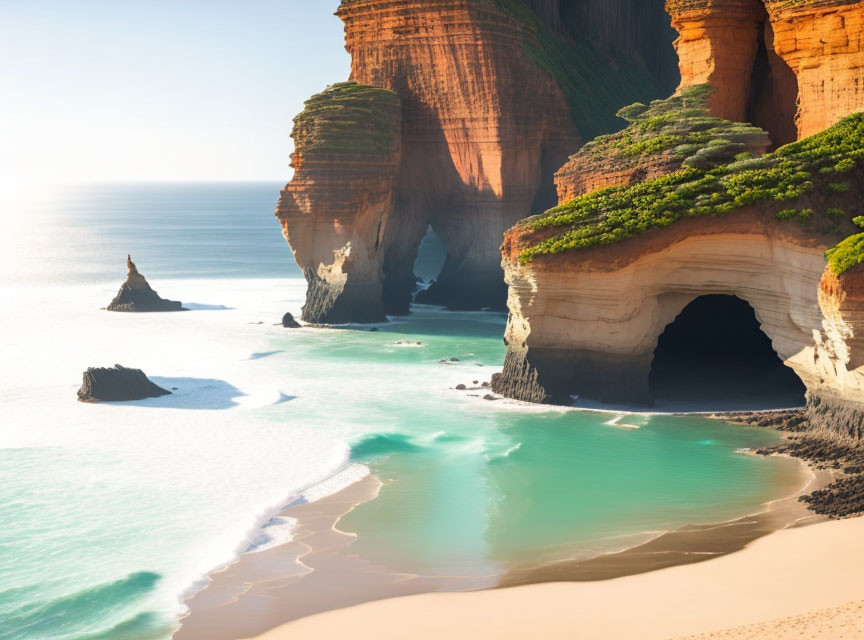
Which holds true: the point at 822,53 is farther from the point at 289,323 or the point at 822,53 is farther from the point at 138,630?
the point at 289,323

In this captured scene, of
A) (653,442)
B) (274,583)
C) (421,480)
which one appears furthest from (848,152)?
(274,583)

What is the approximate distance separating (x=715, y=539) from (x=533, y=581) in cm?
405

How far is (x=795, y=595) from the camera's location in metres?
16.6

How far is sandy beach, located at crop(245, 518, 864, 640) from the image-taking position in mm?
15570

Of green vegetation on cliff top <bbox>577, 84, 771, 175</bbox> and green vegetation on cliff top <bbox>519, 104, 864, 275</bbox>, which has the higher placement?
green vegetation on cliff top <bbox>577, 84, 771, 175</bbox>

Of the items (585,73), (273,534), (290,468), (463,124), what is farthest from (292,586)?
(585,73)

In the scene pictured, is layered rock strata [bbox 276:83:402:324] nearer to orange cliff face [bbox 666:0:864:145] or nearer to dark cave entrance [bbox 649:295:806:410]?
orange cliff face [bbox 666:0:864:145]

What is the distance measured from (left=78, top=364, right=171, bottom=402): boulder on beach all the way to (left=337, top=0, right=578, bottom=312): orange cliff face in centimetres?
2409

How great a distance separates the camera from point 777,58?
36.4m

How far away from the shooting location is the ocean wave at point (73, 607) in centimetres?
1780

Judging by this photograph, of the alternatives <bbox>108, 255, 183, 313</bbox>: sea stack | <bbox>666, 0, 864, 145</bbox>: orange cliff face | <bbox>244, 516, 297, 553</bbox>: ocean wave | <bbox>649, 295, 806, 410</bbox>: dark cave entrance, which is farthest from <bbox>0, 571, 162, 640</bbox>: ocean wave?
<bbox>108, 255, 183, 313</bbox>: sea stack

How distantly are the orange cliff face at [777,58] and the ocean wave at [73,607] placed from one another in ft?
81.1

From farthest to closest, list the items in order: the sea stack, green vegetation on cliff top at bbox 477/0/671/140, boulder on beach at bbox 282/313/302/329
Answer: green vegetation on cliff top at bbox 477/0/671/140 → the sea stack → boulder on beach at bbox 282/313/302/329

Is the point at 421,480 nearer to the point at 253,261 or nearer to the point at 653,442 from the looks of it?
the point at 653,442
